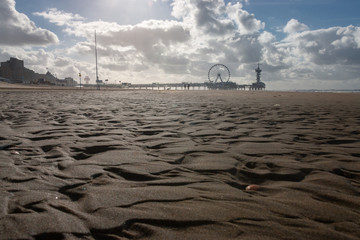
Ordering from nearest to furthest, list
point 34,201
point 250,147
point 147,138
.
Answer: point 34,201
point 250,147
point 147,138

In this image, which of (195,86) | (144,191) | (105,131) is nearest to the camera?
(144,191)

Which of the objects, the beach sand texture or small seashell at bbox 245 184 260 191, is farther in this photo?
small seashell at bbox 245 184 260 191

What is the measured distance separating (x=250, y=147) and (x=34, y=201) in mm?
2498

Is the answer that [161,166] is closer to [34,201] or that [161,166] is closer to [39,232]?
[34,201]

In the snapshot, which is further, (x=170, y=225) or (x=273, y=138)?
(x=273, y=138)

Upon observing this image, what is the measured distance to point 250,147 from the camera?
3.25 meters

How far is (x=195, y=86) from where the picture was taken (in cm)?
15450

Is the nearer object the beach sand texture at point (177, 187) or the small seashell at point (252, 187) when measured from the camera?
the beach sand texture at point (177, 187)

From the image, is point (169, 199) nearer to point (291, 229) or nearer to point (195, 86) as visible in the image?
point (291, 229)

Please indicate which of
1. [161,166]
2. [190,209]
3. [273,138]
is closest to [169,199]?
[190,209]

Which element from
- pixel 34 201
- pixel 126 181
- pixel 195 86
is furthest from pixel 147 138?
pixel 195 86

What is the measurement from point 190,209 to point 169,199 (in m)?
0.21

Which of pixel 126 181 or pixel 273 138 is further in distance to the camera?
pixel 273 138

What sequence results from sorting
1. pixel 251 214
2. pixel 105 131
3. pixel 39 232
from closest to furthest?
1. pixel 39 232
2. pixel 251 214
3. pixel 105 131
